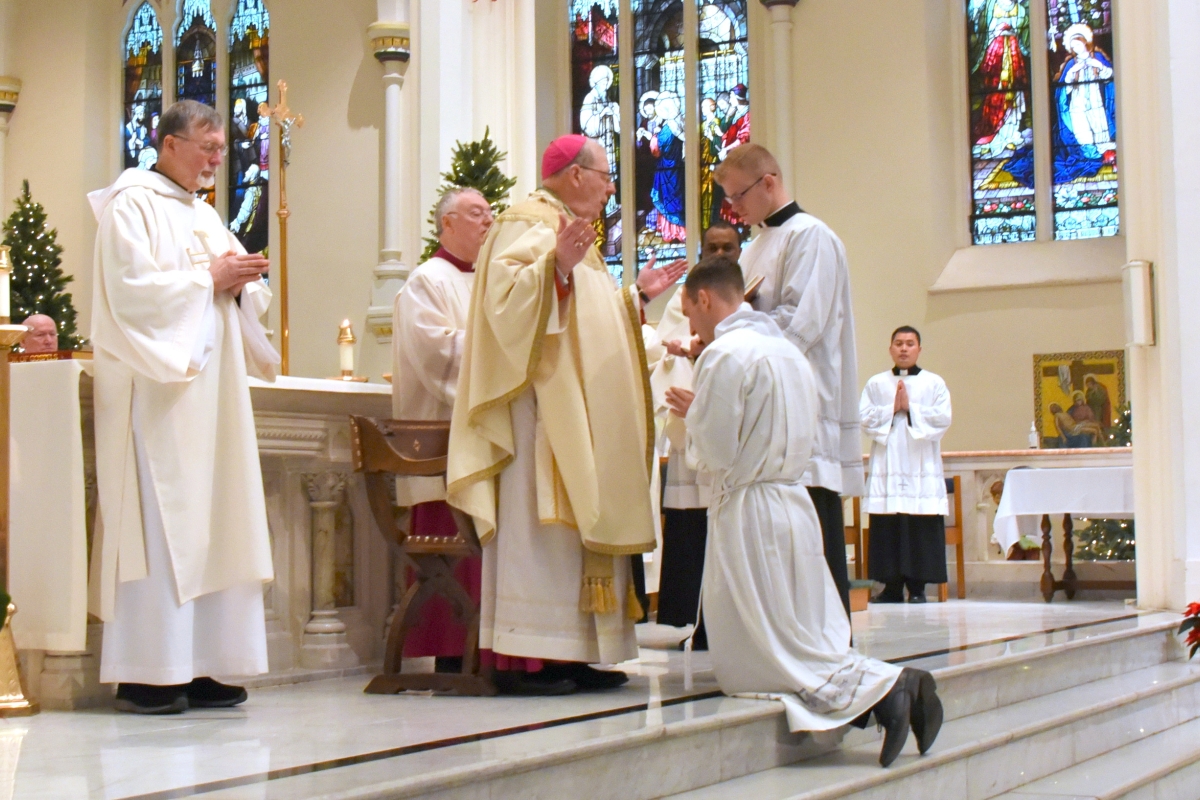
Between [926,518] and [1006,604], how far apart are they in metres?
0.89

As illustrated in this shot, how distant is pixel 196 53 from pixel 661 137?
5224 mm

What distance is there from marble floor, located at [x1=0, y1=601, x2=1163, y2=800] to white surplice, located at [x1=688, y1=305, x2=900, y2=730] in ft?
0.51

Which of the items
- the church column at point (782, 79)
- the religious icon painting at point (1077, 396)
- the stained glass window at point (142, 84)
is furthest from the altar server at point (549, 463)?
the stained glass window at point (142, 84)

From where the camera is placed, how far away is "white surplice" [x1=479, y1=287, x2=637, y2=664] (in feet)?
14.6

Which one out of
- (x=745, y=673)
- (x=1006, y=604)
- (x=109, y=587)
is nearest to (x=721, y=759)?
(x=745, y=673)

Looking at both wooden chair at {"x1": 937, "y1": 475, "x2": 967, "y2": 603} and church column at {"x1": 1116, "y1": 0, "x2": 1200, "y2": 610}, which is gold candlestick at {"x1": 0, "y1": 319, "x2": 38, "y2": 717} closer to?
church column at {"x1": 1116, "y1": 0, "x2": 1200, "y2": 610}

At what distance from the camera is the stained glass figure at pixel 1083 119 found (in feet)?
44.1

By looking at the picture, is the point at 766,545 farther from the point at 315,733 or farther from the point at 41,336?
the point at 41,336

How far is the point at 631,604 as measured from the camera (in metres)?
4.62

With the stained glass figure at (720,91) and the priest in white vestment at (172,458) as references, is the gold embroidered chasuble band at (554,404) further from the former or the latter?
the stained glass figure at (720,91)

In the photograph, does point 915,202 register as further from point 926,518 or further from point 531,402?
point 531,402

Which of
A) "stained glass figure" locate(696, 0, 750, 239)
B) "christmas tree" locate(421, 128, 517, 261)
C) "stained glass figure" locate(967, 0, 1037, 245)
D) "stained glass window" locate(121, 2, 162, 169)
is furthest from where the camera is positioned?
"stained glass window" locate(121, 2, 162, 169)

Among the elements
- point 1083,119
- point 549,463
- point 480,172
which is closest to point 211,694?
point 549,463

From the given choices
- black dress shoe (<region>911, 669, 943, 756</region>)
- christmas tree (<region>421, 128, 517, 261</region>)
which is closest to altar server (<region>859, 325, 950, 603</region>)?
christmas tree (<region>421, 128, 517, 261</region>)
